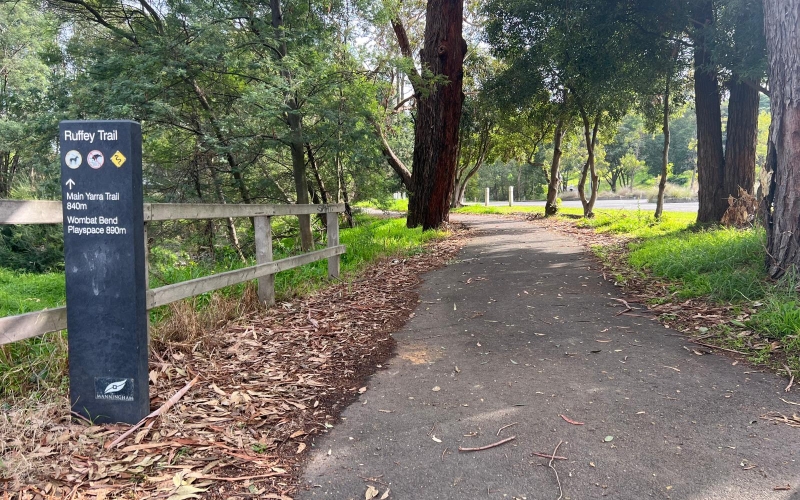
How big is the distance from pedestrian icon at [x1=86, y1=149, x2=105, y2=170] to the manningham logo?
1315 mm

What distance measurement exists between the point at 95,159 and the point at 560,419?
3294mm

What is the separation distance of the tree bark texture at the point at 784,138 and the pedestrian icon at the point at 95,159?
20.7ft

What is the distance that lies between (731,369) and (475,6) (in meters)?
19.5

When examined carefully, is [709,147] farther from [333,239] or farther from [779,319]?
[333,239]

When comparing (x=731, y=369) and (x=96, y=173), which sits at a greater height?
(x=96, y=173)

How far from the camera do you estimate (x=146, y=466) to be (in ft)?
8.84

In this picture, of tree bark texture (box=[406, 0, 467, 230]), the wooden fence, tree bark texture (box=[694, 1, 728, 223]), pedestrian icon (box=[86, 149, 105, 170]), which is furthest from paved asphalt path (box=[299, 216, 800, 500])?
tree bark texture (box=[406, 0, 467, 230])

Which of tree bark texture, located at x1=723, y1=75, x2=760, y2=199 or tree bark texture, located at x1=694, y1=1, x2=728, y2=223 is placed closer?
tree bark texture, located at x1=723, y1=75, x2=760, y2=199

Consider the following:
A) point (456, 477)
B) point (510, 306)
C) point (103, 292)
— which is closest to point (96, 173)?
point (103, 292)

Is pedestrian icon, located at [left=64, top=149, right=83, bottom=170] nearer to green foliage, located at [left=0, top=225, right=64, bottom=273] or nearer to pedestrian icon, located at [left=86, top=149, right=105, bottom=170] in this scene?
pedestrian icon, located at [left=86, top=149, right=105, bottom=170]

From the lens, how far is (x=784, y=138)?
18.6 feet

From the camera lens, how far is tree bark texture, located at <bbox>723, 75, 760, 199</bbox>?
33.6 ft

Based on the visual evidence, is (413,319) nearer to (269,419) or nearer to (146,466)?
(269,419)

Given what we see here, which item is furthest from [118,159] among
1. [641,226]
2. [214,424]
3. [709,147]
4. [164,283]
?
[641,226]
